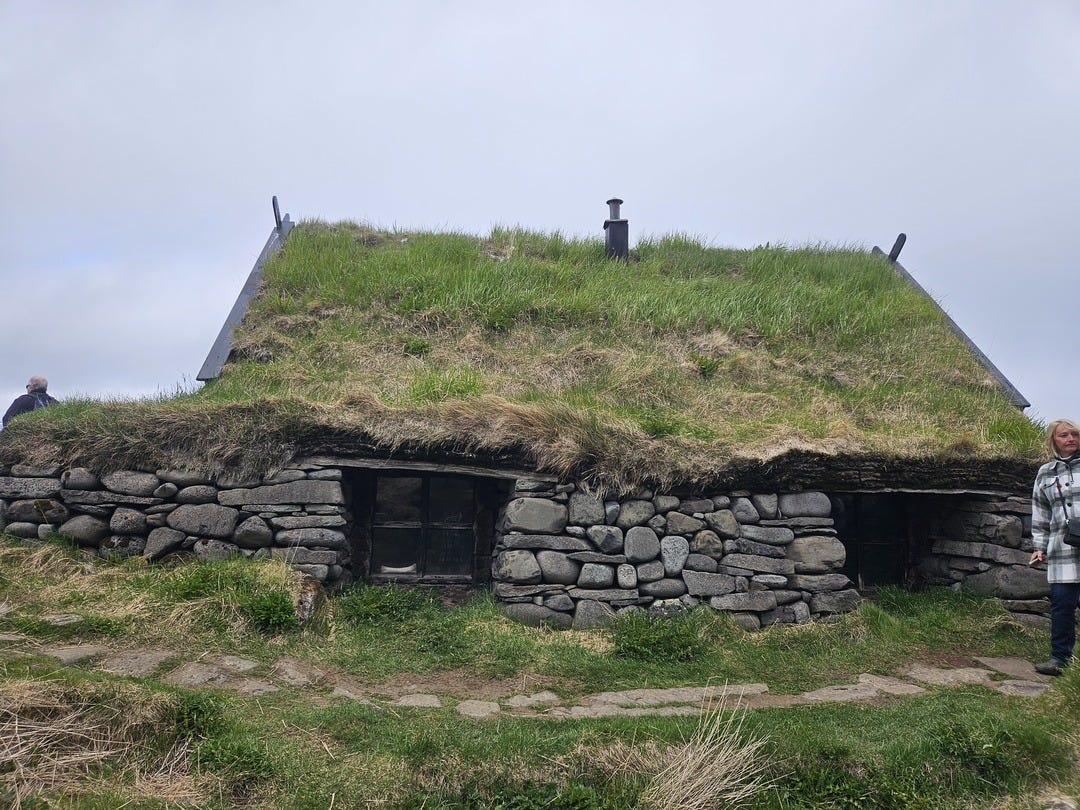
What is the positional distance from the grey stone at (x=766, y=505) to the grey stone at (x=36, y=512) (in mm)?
6191

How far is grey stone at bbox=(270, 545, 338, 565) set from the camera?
668 centimetres

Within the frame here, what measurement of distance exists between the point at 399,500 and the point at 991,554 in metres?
5.54

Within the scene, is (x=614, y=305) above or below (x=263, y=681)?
above

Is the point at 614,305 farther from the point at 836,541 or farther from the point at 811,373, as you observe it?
the point at 836,541

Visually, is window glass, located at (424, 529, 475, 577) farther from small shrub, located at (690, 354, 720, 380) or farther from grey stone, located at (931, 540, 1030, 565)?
grey stone, located at (931, 540, 1030, 565)

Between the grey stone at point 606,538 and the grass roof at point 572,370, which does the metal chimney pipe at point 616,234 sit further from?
the grey stone at point 606,538

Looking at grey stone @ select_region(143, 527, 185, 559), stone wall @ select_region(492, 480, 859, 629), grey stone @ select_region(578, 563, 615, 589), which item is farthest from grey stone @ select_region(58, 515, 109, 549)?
grey stone @ select_region(578, 563, 615, 589)

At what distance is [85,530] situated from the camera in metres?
6.79

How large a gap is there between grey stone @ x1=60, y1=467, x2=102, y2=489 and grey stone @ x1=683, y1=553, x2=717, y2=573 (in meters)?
5.29

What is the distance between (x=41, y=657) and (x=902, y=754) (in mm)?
5225

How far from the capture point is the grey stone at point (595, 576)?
662 cm

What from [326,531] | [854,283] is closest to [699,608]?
[326,531]

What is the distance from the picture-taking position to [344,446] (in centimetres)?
692

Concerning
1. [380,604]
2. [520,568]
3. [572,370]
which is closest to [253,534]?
[380,604]
